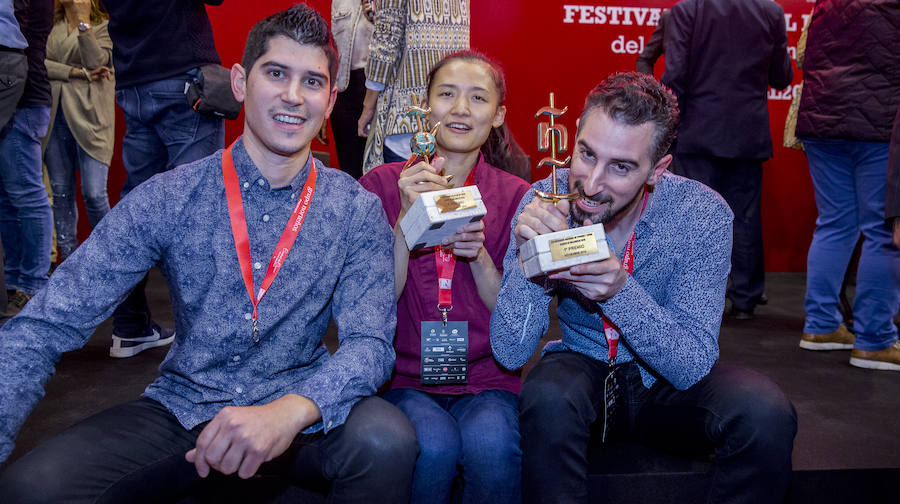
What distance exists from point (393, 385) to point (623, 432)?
62cm

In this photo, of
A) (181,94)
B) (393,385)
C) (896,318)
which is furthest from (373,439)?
(896,318)

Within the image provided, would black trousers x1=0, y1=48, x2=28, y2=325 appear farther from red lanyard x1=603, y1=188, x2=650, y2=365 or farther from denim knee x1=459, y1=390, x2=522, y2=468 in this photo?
red lanyard x1=603, y1=188, x2=650, y2=365

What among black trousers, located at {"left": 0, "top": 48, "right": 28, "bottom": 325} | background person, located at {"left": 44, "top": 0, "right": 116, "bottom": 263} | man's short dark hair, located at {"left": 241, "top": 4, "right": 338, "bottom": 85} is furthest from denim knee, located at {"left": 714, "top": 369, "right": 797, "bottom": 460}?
background person, located at {"left": 44, "top": 0, "right": 116, "bottom": 263}

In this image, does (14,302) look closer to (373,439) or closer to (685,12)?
(373,439)

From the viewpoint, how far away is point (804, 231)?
566 cm

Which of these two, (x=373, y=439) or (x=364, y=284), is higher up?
(x=364, y=284)

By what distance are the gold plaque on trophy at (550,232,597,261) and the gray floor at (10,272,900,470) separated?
1.05m

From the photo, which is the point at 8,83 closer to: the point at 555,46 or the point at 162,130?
the point at 162,130

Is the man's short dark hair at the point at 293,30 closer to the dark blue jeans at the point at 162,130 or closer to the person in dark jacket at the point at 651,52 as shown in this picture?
the dark blue jeans at the point at 162,130

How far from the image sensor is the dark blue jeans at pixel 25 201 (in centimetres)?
298

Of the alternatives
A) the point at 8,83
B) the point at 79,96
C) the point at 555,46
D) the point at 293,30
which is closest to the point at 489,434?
the point at 293,30

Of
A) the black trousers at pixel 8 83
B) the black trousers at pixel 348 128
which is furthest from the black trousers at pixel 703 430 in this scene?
the black trousers at pixel 8 83

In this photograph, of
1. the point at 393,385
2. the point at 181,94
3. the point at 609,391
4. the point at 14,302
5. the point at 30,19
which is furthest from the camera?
the point at 14,302

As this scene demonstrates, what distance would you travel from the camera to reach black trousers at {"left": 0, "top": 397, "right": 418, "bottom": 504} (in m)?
1.23
